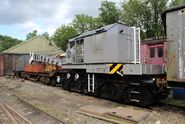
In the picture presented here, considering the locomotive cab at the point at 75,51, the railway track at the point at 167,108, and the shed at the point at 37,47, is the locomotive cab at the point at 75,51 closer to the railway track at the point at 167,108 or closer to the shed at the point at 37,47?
the railway track at the point at 167,108

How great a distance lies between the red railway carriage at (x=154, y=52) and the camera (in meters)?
16.5

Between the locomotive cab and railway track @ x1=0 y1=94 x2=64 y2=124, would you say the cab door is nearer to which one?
the locomotive cab

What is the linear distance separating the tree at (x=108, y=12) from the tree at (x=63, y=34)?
27127mm

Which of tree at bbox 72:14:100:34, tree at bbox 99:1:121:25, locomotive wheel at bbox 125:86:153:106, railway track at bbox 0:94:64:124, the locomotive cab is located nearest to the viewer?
railway track at bbox 0:94:64:124

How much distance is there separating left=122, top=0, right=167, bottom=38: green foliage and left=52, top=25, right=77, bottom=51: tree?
101ft

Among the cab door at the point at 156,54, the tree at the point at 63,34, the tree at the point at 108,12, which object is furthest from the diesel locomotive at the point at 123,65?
the tree at the point at 63,34

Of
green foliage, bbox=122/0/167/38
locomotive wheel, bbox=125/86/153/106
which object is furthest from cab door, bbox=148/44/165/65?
green foliage, bbox=122/0/167/38

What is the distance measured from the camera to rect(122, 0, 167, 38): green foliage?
34.4 meters

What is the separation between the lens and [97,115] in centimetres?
837

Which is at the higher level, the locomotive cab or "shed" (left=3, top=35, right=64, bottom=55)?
"shed" (left=3, top=35, right=64, bottom=55)

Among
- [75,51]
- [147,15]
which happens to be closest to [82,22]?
[147,15]

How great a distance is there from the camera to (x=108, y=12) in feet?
128

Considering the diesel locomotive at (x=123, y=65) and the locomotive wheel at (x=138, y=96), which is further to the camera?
the locomotive wheel at (x=138, y=96)

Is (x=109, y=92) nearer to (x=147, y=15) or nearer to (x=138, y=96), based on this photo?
(x=138, y=96)
